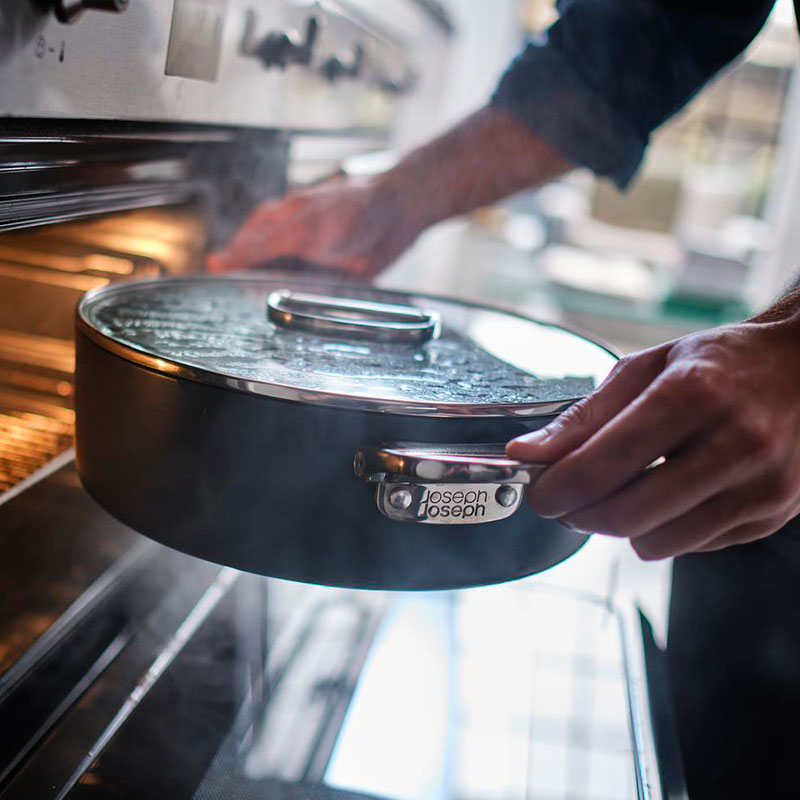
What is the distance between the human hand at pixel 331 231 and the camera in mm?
746

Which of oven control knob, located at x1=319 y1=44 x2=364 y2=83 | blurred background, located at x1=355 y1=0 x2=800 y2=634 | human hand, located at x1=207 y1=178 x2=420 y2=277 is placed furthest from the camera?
blurred background, located at x1=355 y1=0 x2=800 y2=634

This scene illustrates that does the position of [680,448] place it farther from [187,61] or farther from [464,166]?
[464,166]

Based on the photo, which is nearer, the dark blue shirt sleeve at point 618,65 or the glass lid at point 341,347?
the glass lid at point 341,347

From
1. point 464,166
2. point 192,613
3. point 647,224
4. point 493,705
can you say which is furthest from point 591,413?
point 647,224

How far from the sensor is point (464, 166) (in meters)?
0.84

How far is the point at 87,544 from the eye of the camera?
0.65 meters

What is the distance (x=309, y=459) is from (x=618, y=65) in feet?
1.98

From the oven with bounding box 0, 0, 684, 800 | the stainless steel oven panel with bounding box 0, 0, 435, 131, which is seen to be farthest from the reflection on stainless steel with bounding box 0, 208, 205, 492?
the stainless steel oven panel with bounding box 0, 0, 435, 131

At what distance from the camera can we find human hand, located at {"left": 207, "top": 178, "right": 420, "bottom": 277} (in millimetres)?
746

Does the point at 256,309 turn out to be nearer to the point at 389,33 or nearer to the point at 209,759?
the point at 209,759

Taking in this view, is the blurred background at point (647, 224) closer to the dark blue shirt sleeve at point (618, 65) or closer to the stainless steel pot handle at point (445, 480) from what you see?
the dark blue shirt sleeve at point (618, 65)

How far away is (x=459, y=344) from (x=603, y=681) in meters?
0.28

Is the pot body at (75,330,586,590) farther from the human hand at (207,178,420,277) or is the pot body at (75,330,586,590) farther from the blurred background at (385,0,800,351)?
the blurred background at (385,0,800,351)

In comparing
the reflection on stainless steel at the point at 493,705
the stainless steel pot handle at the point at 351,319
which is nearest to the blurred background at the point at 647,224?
the reflection on stainless steel at the point at 493,705
